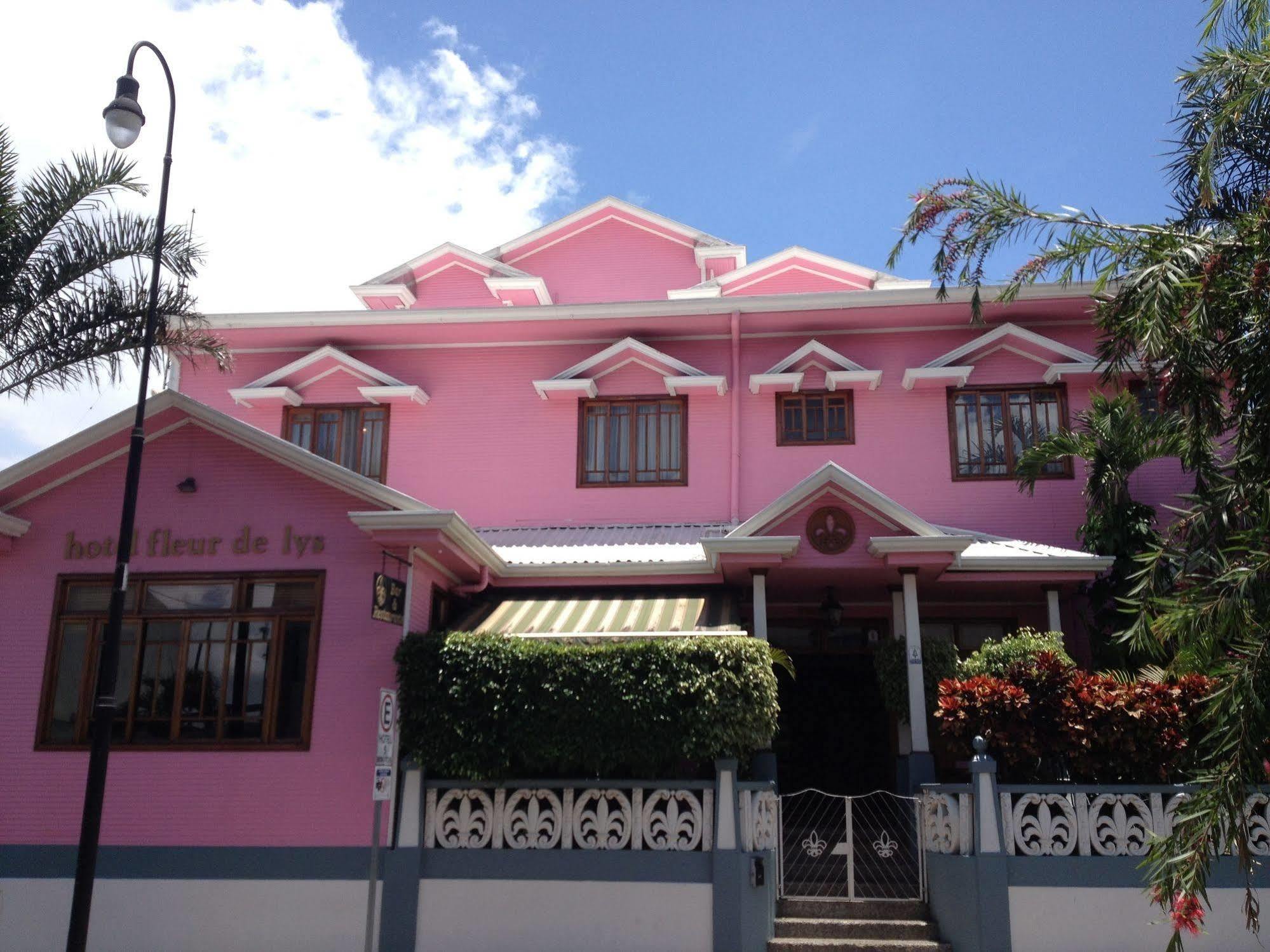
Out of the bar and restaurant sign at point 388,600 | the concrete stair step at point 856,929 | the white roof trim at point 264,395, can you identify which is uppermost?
the white roof trim at point 264,395

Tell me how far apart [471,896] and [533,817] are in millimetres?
982

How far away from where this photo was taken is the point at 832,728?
1689 cm

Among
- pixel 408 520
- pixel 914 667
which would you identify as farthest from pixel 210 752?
pixel 914 667

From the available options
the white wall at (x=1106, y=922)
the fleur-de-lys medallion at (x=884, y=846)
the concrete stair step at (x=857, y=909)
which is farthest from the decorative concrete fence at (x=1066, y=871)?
the fleur-de-lys medallion at (x=884, y=846)

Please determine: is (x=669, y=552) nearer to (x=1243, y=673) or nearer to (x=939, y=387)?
(x=939, y=387)

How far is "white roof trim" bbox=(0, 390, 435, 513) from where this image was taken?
1238 centimetres

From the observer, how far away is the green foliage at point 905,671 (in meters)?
13.6

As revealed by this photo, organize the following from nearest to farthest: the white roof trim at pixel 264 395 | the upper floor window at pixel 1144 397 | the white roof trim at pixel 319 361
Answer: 1. the upper floor window at pixel 1144 397
2. the white roof trim at pixel 264 395
3. the white roof trim at pixel 319 361

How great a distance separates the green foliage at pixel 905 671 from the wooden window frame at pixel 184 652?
665cm

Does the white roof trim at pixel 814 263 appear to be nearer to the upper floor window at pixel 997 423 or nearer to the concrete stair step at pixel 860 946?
the upper floor window at pixel 997 423

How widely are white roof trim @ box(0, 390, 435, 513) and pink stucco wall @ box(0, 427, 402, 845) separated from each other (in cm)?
14

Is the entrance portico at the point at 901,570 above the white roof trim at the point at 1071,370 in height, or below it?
below

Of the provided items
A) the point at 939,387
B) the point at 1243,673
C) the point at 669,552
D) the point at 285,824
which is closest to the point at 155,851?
the point at 285,824

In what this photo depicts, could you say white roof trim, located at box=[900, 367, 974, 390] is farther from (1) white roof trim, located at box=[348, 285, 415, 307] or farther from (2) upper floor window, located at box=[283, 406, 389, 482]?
(1) white roof trim, located at box=[348, 285, 415, 307]
